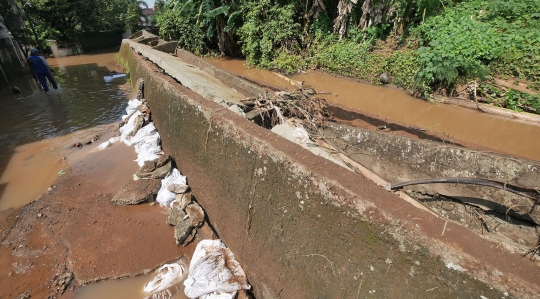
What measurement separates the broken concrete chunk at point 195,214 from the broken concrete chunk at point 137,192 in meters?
0.83

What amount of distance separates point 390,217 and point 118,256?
2940 millimetres

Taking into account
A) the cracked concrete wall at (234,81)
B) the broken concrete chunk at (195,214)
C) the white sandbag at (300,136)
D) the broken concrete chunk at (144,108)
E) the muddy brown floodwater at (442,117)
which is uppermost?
the cracked concrete wall at (234,81)

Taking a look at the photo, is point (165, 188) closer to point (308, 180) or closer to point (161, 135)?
point (161, 135)

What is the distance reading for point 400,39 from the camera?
9133 mm

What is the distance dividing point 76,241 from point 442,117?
24.4 feet

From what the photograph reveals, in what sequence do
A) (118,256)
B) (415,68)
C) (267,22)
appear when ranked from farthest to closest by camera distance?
(267,22), (415,68), (118,256)

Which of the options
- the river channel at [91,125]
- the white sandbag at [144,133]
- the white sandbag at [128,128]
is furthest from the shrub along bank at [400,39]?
the white sandbag at [144,133]

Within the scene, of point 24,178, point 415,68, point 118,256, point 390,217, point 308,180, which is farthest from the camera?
point 415,68

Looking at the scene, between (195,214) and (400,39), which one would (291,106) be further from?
(400,39)

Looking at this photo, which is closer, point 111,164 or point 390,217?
point 390,217

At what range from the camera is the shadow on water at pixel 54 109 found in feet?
20.2

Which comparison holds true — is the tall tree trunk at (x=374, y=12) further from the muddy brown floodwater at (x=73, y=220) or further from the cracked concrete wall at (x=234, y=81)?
the muddy brown floodwater at (x=73, y=220)

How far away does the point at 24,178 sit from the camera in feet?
14.8

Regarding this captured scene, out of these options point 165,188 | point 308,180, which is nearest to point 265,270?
point 308,180
